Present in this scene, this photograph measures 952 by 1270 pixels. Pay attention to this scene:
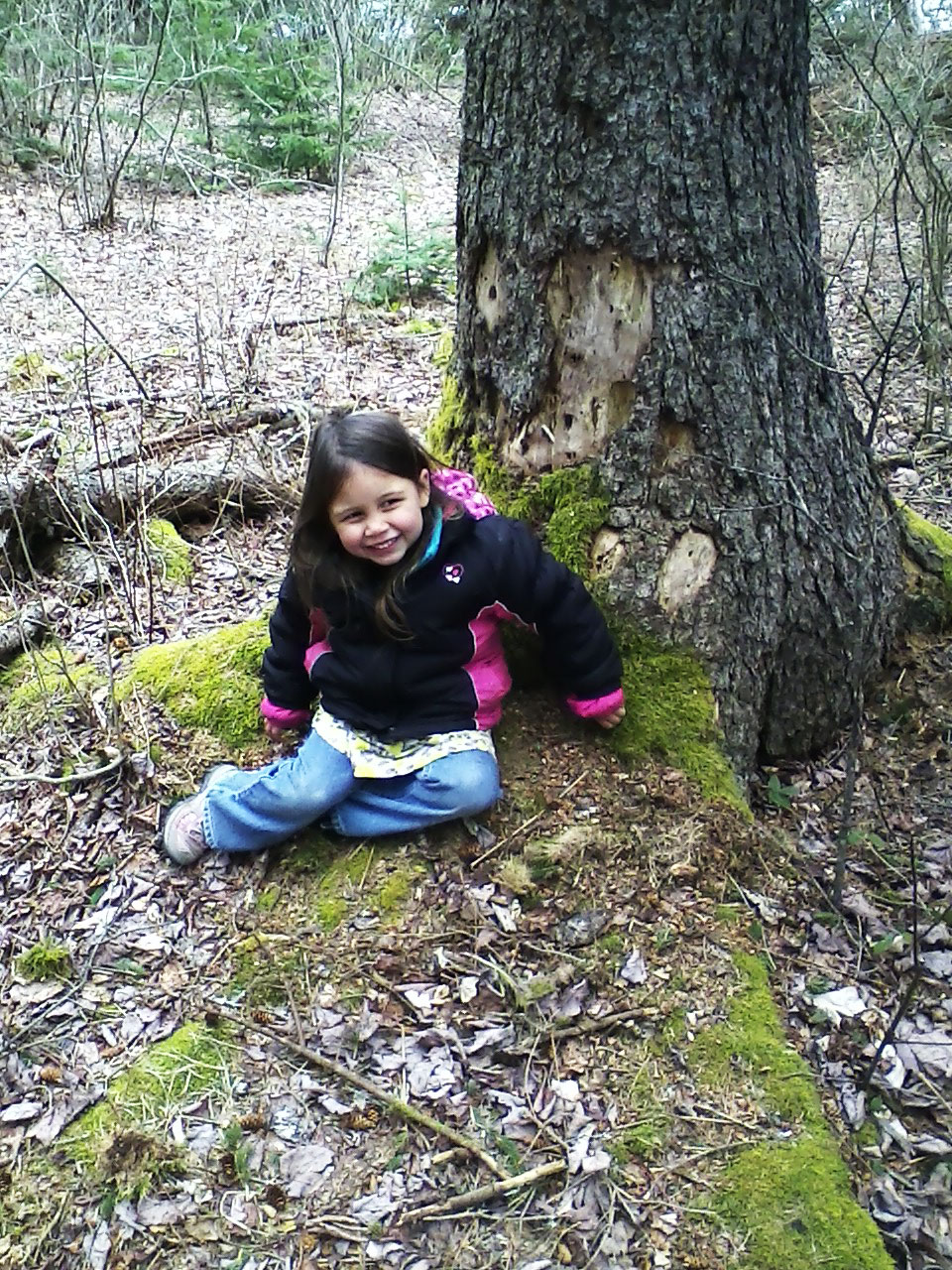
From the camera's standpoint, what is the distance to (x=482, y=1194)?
2.25 metres

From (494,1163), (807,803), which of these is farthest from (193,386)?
(494,1163)

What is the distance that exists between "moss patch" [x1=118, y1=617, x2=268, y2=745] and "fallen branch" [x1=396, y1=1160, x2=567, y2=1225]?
1647 mm

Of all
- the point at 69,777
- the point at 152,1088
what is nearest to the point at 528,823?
the point at 152,1088

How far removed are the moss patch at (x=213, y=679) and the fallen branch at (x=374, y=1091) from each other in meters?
1.06

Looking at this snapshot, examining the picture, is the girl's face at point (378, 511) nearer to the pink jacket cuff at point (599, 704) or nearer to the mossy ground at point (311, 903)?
the pink jacket cuff at point (599, 704)

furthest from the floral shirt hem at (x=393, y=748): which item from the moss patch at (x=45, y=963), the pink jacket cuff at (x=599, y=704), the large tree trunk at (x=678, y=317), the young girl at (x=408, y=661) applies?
the moss patch at (x=45, y=963)

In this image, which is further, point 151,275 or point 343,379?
point 151,275

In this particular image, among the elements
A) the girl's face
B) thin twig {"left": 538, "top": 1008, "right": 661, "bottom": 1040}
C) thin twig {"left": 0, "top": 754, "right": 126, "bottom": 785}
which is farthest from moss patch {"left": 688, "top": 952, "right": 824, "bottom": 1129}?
thin twig {"left": 0, "top": 754, "right": 126, "bottom": 785}

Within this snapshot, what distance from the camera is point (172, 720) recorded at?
3.52 metres

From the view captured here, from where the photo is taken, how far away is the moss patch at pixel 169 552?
472 centimetres

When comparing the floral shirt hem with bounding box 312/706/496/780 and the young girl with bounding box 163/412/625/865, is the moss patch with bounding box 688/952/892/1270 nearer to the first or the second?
the young girl with bounding box 163/412/625/865

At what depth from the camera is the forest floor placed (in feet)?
7.37

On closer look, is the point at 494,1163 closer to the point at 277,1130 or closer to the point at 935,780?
the point at 277,1130

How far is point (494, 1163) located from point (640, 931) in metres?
0.75
